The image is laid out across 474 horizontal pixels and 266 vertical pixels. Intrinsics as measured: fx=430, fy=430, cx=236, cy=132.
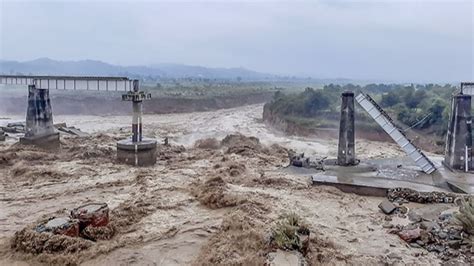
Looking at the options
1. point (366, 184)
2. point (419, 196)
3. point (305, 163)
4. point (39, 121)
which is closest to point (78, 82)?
point (39, 121)

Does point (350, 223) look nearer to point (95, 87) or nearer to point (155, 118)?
point (95, 87)

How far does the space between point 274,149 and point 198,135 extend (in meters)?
11.4

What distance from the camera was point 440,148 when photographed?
3534 cm

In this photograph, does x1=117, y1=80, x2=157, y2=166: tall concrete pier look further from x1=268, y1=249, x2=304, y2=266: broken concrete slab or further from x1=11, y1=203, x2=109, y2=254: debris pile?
x1=268, y1=249, x2=304, y2=266: broken concrete slab

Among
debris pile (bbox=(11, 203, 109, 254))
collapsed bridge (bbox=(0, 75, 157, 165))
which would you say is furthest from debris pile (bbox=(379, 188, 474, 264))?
collapsed bridge (bbox=(0, 75, 157, 165))

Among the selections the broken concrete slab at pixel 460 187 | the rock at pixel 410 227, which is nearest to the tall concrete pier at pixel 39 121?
the rock at pixel 410 227

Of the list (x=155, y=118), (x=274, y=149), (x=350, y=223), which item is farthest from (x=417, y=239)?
(x=155, y=118)

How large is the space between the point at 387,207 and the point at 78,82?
21375 mm

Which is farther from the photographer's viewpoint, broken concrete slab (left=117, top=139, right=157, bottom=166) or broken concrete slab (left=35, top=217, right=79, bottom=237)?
broken concrete slab (left=117, top=139, right=157, bottom=166)

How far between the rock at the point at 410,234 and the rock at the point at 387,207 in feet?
8.48

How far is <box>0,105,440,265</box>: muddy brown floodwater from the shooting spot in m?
12.7

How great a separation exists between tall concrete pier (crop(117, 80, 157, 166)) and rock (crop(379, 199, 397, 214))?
47.1 ft

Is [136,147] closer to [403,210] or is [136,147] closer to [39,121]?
[39,121]

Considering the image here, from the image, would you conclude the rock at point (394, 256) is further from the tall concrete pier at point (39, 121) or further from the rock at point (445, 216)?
the tall concrete pier at point (39, 121)
